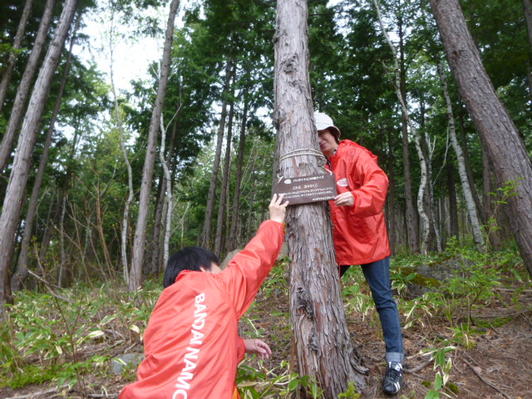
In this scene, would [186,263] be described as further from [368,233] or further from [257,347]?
[368,233]

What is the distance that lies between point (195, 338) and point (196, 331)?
0.03 m

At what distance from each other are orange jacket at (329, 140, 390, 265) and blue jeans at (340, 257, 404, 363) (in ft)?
0.33

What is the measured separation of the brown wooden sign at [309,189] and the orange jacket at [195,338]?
77 cm

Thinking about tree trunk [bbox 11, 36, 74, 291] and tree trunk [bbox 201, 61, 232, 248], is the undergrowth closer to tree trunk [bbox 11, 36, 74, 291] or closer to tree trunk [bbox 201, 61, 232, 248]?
tree trunk [bbox 201, 61, 232, 248]

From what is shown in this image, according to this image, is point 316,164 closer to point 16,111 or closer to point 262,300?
point 262,300

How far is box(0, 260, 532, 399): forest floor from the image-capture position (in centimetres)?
282

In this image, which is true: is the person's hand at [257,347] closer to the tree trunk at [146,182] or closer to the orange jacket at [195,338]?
the orange jacket at [195,338]

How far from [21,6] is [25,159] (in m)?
8.47

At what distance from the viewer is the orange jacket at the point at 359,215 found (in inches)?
106

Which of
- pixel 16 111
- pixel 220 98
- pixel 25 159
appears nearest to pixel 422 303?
pixel 25 159

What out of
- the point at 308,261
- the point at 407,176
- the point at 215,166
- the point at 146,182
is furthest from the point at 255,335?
the point at 215,166

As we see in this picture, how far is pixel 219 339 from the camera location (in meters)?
1.87

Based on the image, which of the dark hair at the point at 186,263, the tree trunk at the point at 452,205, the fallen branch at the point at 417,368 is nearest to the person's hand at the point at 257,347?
the dark hair at the point at 186,263

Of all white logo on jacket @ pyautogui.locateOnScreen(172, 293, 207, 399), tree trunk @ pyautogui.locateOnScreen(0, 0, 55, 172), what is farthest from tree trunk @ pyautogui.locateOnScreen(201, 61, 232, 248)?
white logo on jacket @ pyautogui.locateOnScreen(172, 293, 207, 399)
